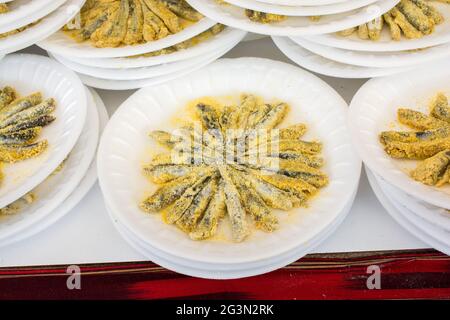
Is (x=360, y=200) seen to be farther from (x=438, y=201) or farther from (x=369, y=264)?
(x=438, y=201)

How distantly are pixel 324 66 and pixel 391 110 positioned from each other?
32 cm

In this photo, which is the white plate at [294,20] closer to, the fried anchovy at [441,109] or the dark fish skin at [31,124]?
the fried anchovy at [441,109]

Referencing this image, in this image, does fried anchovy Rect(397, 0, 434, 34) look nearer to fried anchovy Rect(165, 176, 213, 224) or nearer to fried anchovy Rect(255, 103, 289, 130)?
fried anchovy Rect(255, 103, 289, 130)

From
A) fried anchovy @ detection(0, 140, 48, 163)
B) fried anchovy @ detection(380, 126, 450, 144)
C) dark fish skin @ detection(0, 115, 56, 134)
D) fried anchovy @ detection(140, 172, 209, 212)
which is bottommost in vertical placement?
fried anchovy @ detection(140, 172, 209, 212)

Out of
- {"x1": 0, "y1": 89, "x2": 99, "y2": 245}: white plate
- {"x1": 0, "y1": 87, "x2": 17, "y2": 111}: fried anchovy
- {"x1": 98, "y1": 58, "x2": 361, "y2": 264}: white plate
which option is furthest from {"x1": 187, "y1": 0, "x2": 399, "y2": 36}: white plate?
{"x1": 0, "y1": 87, "x2": 17, "y2": 111}: fried anchovy

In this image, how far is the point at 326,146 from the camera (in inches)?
72.8

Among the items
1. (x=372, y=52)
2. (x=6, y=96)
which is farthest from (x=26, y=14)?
(x=372, y=52)

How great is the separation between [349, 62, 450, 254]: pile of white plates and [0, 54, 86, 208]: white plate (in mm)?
1034

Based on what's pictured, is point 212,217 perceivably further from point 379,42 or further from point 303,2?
point 379,42

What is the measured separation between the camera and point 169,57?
197cm

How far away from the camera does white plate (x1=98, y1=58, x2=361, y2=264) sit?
1531 millimetres

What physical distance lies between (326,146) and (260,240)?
501mm

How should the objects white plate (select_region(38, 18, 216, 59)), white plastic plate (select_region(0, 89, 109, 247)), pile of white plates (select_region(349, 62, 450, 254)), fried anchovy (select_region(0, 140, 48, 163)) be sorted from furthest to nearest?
white plate (select_region(38, 18, 216, 59)) < fried anchovy (select_region(0, 140, 48, 163)) < white plastic plate (select_region(0, 89, 109, 247)) < pile of white plates (select_region(349, 62, 450, 254))

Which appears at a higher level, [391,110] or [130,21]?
[130,21]
